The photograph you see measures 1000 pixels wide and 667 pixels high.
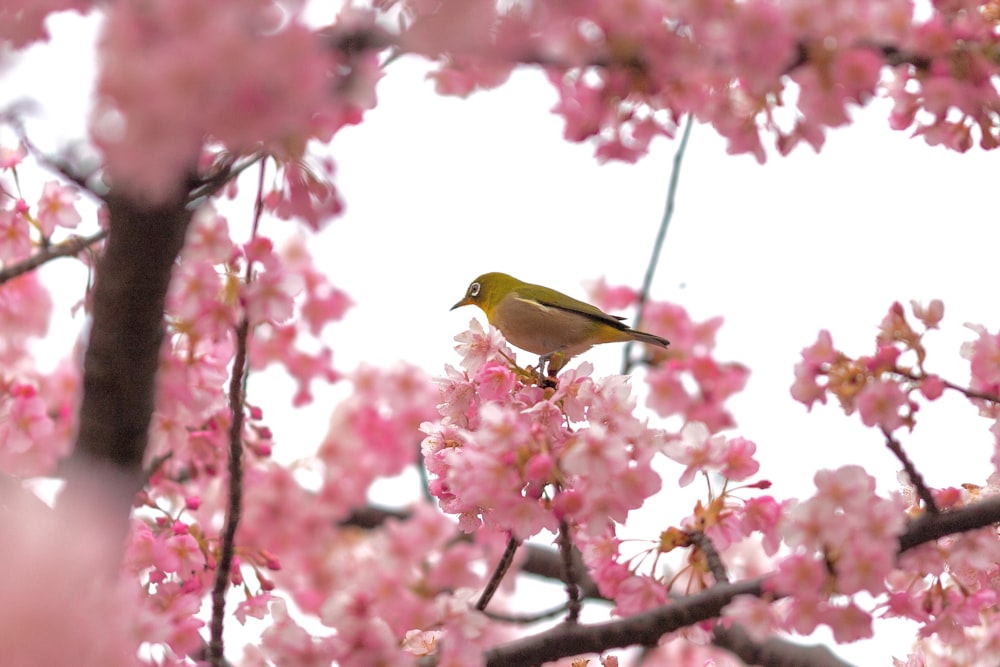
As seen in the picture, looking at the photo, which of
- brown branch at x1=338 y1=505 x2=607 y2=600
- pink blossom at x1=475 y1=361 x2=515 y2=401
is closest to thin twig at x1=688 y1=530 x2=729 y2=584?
pink blossom at x1=475 y1=361 x2=515 y2=401

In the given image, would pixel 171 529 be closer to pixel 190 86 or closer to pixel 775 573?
pixel 775 573

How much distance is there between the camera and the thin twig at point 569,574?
8.84 ft

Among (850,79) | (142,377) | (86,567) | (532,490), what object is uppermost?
(850,79)

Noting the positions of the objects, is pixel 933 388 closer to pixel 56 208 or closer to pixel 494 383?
pixel 494 383

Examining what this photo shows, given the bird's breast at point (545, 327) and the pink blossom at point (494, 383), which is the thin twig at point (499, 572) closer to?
the pink blossom at point (494, 383)

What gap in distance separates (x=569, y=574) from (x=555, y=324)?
265cm

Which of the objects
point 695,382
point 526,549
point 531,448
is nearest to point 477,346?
point 531,448

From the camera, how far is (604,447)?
8.71 feet

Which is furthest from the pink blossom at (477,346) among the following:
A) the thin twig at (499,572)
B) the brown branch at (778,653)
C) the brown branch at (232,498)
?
the brown branch at (778,653)

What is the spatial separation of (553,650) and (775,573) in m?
0.71

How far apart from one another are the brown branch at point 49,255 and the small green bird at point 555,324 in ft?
8.46

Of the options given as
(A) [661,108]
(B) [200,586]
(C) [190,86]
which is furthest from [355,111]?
(B) [200,586]

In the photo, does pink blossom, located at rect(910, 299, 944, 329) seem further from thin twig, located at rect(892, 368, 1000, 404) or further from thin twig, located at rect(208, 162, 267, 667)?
thin twig, located at rect(208, 162, 267, 667)

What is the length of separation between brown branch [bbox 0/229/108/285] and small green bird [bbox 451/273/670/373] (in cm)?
258
